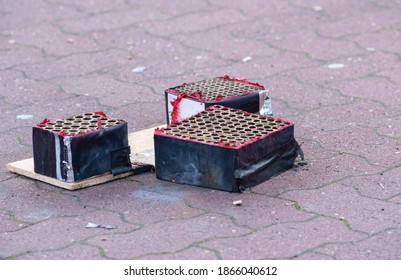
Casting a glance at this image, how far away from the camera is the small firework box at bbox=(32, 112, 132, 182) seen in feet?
11.8

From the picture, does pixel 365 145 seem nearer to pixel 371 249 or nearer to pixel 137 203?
pixel 371 249

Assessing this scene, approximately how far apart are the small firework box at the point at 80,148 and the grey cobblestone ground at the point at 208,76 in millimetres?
84

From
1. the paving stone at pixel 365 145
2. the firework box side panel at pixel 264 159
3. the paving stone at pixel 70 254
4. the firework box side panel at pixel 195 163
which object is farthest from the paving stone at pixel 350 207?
the paving stone at pixel 70 254

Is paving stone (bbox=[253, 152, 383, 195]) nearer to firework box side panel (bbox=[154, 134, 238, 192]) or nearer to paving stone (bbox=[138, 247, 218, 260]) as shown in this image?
firework box side panel (bbox=[154, 134, 238, 192])

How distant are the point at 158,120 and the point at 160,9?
2058mm

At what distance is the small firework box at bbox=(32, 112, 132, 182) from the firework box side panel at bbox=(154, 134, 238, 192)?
0.17 meters

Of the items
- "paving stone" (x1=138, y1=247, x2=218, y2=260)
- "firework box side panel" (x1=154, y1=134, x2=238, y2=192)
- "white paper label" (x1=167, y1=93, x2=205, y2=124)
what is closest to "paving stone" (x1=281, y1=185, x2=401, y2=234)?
"firework box side panel" (x1=154, y1=134, x2=238, y2=192)

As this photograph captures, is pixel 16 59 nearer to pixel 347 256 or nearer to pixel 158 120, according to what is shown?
pixel 158 120

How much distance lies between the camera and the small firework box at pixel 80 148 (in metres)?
3.61

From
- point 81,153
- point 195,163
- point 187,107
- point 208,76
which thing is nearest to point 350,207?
point 195,163

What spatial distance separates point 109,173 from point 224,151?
1.76ft

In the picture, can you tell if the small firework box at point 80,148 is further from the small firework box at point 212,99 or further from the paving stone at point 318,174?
the paving stone at point 318,174

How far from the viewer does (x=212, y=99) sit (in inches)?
160

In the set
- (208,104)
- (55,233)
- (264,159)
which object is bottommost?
(55,233)
